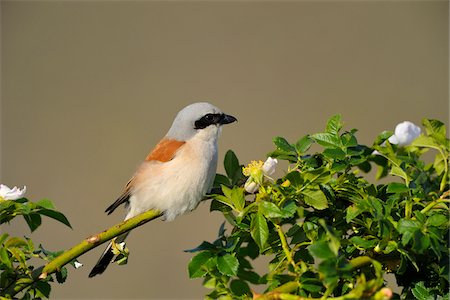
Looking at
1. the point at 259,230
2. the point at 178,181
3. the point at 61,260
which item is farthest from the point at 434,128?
the point at 178,181

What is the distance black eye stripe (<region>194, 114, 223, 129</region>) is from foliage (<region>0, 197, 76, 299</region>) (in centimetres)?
98

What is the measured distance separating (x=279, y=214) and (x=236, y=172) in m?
0.29

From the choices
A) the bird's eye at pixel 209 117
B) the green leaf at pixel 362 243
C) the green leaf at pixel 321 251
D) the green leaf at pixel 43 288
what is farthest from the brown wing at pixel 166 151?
the green leaf at pixel 321 251

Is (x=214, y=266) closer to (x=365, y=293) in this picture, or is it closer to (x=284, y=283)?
(x=284, y=283)

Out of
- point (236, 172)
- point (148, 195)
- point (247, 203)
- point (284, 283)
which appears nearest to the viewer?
point (284, 283)

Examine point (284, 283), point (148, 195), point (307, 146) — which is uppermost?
point (307, 146)

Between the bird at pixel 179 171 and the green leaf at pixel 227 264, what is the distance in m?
0.77

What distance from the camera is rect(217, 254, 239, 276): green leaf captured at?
86 centimetres

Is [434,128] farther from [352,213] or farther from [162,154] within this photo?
[162,154]

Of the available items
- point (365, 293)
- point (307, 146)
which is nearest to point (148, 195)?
point (307, 146)

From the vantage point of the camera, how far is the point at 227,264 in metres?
0.87

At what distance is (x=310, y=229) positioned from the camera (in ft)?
2.87

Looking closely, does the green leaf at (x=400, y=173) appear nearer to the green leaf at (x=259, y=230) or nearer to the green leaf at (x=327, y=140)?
the green leaf at (x=327, y=140)

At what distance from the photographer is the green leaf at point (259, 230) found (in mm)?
835
